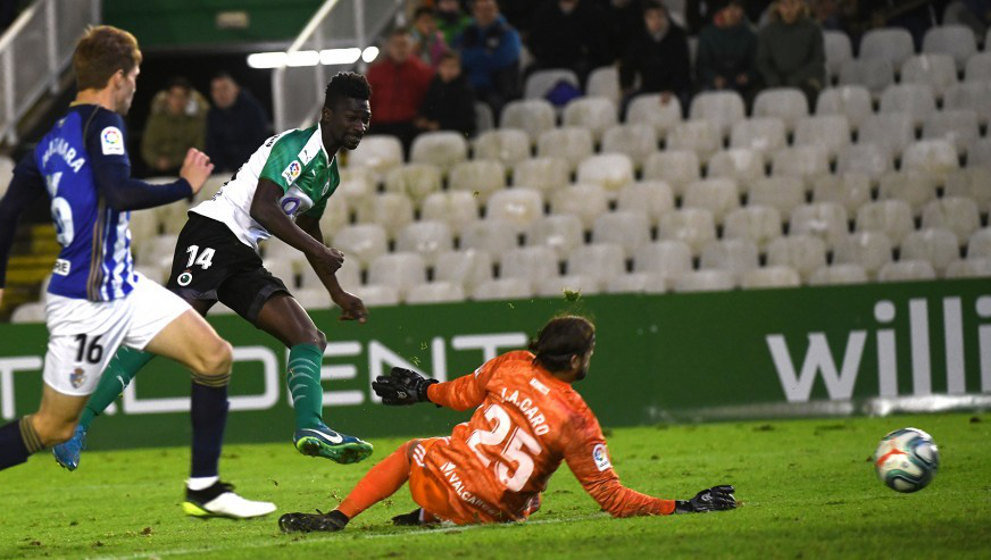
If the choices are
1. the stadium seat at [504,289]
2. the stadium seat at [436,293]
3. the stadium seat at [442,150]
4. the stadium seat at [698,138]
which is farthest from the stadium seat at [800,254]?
the stadium seat at [442,150]

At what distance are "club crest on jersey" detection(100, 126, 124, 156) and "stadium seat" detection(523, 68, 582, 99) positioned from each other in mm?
10095

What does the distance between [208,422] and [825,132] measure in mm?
9516

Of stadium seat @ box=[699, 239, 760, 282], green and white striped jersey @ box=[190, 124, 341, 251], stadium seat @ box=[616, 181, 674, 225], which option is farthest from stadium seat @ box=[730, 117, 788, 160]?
green and white striped jersey @ box=[190, 124, 341, 251]

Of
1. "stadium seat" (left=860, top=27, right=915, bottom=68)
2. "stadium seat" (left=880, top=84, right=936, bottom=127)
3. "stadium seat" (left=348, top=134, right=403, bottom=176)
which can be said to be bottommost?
"stadium seat" (left=348, top=134, right=403, bottom=176)

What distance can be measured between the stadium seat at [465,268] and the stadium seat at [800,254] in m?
2.63

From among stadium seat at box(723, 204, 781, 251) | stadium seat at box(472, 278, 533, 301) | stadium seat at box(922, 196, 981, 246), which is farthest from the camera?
stadium seat at box(723, 204, 781, 251)

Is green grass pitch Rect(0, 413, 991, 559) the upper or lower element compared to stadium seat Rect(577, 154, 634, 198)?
lower

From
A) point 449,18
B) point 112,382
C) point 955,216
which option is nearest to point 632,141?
point 449,18

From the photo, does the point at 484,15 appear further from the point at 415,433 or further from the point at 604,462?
the point at 604,462

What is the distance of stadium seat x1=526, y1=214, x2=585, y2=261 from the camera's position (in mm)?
13898

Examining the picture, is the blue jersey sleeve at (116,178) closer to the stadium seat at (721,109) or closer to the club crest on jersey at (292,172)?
the club crest on jersey at (292,172)

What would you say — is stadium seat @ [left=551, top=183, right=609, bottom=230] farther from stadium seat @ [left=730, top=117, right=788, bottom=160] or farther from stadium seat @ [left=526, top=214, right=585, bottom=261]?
stadium seat @ [left=730, top=117, right=788, bottom=160]

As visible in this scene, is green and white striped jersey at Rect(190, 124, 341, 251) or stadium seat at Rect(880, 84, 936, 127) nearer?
green and white striped jersey at Rect(190, 124, 341, 251)

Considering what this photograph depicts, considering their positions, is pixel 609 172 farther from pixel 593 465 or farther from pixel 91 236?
pixel 91 236
